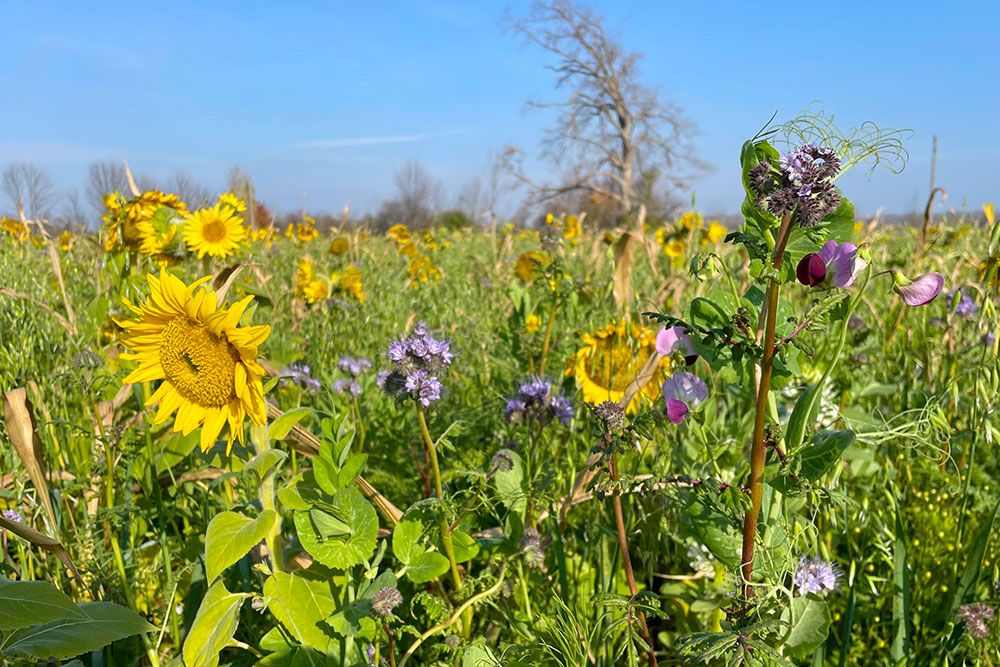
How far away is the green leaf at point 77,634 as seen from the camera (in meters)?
1.02

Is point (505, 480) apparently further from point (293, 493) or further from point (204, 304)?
point (204, 304)

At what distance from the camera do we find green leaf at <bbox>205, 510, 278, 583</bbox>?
1169mm

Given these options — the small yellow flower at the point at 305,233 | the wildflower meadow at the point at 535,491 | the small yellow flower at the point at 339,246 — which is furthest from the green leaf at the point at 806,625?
the small yellow flower at the point at 305,233

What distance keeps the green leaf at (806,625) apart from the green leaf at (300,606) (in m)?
0.88

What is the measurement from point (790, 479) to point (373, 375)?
7.72 feet

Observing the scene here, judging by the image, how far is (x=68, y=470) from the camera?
2189mm

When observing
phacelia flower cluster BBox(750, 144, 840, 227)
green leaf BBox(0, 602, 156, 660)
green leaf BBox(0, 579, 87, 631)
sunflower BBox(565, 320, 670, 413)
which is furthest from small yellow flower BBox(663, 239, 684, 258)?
green leaf BBox(0, 579, 87, 631)

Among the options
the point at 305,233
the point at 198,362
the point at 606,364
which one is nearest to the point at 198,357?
the point at 198,362

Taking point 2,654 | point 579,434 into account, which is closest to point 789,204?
point 2,654

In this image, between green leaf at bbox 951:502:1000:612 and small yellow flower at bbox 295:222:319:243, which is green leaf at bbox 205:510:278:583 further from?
small yellow flower at bbox 295:222:319:243

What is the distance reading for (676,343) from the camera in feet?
4.43

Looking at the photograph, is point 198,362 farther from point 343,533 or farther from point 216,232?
point 216,232

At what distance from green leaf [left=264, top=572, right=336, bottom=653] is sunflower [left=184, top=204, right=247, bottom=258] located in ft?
7.21

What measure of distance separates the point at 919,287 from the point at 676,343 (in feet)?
1.37
